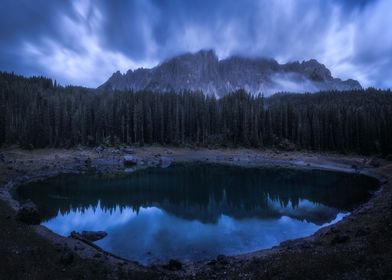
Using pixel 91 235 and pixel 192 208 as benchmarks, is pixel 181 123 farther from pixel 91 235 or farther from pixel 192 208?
pixel 91 235

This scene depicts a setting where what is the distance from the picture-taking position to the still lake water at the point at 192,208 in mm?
24641

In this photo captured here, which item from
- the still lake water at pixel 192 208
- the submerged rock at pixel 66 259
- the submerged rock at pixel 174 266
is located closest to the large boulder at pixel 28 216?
the still lake water at pixel 192 208

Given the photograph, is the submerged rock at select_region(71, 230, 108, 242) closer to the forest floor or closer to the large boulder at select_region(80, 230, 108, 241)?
the large boulder at select_region(80, 230, 108, 241)

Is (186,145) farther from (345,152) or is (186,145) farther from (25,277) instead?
(25,277)

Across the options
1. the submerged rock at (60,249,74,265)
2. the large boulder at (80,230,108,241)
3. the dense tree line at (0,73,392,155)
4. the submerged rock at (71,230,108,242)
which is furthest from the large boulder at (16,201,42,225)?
the dense tree line at (0,73,392,155)

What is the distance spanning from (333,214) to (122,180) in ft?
127

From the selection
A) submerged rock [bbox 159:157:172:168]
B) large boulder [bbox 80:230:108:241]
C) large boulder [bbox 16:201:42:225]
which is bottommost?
large boulder [bbox 80:230:108:241]

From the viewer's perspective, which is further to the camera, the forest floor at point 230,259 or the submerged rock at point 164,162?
the submerged rock at point 164,162

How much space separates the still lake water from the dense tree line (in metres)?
46.1

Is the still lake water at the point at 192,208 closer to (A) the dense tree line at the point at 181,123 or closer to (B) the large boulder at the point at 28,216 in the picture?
(B) the large boulder at the point at 28,216

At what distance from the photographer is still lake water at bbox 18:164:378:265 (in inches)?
970

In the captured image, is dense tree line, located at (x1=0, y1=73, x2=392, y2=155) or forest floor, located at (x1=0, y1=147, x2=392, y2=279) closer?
forest floor, located at (x1=0, y1=147, x2=392, y2=279)

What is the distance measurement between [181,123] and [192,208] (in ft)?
264

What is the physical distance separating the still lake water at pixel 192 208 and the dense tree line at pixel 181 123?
4614 centimetres
